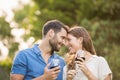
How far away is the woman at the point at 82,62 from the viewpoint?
6.42m

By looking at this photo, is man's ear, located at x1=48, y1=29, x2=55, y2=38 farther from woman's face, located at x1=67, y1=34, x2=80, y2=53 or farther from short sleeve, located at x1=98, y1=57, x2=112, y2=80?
short sleeve, located at x1=98, y1=57, x2=112, y2=80

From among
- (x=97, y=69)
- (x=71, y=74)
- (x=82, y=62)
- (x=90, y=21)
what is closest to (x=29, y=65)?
(x=71, y=74)

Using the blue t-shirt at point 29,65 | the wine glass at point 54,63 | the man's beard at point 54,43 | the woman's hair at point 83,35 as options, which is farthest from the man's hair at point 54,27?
the wine glass at point 54,63

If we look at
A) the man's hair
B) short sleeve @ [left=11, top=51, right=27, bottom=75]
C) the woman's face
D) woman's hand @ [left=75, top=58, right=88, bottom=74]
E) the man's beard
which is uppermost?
the man's hair

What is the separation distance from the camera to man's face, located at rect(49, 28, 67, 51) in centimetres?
674

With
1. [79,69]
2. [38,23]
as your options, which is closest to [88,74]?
[79,69]

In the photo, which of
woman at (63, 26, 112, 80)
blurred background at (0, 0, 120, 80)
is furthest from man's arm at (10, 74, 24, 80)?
blurred background at (0, 0, 120, 80)

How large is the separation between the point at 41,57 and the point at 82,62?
620 mm

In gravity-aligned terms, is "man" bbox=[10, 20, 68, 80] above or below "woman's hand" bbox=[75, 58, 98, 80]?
above

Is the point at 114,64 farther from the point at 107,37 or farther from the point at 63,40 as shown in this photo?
the point at 63,40

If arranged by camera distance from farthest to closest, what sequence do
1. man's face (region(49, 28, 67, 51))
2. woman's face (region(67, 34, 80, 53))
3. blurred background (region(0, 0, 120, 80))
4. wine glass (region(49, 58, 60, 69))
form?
blurred background (region(0, 0, 120, 80)) → man's face (region(49, 28, 67, 51)) → woman's face (region(67, 34, 80, 53)) → wine glass (region(49, 58, 60, 69))

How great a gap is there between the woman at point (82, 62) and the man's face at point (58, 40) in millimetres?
124

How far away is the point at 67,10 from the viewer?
2288cm

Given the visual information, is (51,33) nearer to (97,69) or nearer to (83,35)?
(83,35)
